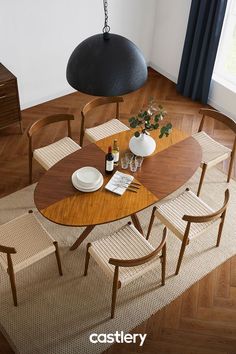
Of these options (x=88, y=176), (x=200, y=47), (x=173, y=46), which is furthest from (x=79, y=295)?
(x=173, y=46)

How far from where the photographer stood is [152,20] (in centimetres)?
591

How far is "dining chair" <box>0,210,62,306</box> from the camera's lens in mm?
3113

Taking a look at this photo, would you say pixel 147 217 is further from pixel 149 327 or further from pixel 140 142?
pixel 149 327

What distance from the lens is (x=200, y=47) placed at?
5.34 m

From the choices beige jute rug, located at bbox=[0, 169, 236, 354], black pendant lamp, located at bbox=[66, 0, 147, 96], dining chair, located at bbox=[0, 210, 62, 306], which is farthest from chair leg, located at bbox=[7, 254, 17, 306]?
black pendant lamp, located at bbox=[66, 0, 147, 96]

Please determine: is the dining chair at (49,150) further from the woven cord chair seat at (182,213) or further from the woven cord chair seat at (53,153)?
the woven cord chair seat at (182,213)

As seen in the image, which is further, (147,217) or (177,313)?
(147,217)

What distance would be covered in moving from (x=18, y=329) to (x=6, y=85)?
250cm

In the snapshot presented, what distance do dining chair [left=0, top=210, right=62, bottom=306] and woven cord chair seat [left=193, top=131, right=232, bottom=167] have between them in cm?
178

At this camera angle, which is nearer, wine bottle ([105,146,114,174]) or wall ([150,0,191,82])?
wine bottle ([105,146,114,174])

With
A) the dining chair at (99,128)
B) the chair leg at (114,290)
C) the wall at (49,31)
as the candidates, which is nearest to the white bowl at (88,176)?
the chair leg at (114,290)

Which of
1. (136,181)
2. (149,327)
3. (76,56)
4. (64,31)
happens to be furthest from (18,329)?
(64,31)

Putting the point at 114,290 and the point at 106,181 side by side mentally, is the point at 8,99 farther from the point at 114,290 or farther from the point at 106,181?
the point at 114,290

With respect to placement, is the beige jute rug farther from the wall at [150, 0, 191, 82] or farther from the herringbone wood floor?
the wall at [150, 0, 191, 82]
